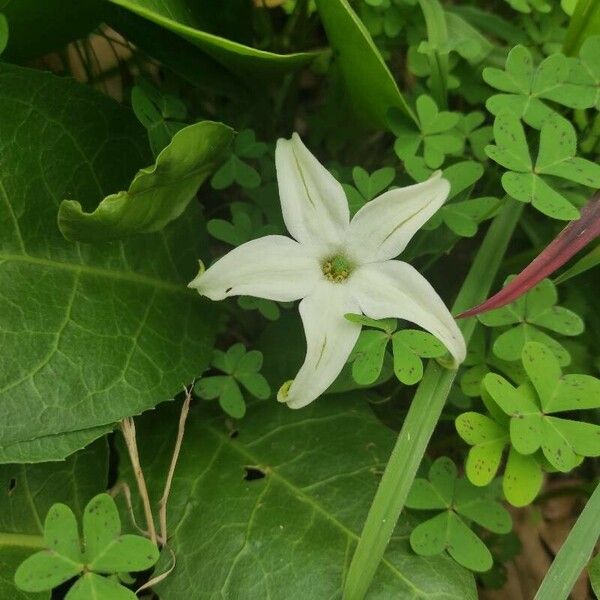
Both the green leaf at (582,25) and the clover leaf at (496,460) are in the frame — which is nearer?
the clover leaf at (496,460)

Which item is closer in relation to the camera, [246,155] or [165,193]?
[165,193]

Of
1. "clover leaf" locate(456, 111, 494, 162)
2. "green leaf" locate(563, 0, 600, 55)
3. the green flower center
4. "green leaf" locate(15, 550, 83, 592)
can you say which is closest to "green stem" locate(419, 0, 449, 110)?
"clover leaf" locate(456, 111, 494, 162)

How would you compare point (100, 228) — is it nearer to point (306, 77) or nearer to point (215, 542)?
point (215, 542)

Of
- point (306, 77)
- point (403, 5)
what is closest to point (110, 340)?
point (403, 5)

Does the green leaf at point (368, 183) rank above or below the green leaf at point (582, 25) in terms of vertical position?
below

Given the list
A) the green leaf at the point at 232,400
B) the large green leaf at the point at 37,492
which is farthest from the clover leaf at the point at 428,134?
the large green leaf at the point at 37,492

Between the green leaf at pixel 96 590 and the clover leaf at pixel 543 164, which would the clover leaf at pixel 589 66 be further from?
the green leaf at pixel 96 590

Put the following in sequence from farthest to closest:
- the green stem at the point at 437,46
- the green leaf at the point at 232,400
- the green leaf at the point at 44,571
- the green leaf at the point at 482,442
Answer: the green stem at the point at 437,46, the green leaf at the point at 232,400, the green leaf at the point at 482,442, the green leaf at the point at 44,571

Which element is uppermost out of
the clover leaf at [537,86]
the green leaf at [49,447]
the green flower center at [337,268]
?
the clover leaf at [537,86]
